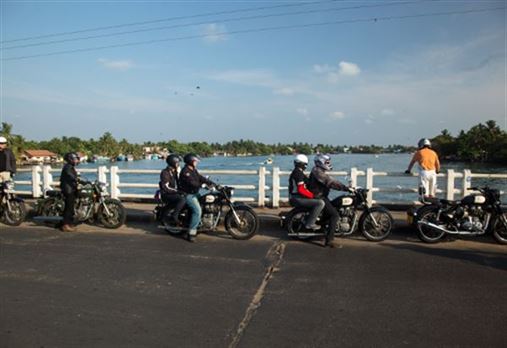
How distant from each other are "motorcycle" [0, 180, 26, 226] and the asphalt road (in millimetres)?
2010

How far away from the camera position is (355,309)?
3.99 meters

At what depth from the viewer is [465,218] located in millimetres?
6863

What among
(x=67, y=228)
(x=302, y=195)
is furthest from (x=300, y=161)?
(x=67, y=228)

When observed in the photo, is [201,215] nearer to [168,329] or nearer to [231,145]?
[168,329]

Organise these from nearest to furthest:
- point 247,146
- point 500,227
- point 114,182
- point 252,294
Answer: point 252,294, point 500,227, point 114,182, point 247,146

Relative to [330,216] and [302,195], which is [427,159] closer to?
[330,216]

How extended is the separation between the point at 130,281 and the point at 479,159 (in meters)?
96.5

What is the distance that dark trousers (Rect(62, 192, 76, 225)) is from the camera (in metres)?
8.27

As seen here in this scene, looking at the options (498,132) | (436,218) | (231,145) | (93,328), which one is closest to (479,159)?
(498,132)

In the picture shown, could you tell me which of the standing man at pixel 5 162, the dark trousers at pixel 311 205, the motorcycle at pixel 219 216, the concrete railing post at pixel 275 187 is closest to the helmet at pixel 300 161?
the dark trousers at pixel 311 205

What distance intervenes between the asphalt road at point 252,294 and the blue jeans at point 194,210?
385 millimetres

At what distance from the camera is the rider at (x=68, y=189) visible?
27.0 ft

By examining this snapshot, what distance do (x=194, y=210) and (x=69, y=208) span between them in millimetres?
2984

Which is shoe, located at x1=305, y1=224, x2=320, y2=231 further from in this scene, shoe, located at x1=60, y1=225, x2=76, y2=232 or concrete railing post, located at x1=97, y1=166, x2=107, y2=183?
concrete railing post, located at x1=97, y1=166, x2=107, y2=183
